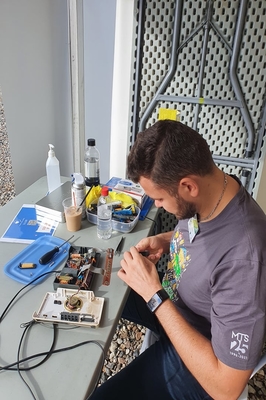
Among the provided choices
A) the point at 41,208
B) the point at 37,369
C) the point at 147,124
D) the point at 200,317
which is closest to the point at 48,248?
the point at 41,208

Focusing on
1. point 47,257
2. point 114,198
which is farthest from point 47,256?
point 114,198

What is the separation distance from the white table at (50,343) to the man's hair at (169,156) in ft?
1.28

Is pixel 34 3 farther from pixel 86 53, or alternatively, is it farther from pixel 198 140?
pixel 198 140

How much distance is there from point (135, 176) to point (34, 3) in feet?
4.65

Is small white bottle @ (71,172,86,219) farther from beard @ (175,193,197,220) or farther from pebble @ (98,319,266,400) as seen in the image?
pebble @ (98,319,266,400)

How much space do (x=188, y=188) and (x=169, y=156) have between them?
4.1 inches

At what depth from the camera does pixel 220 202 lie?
827mm

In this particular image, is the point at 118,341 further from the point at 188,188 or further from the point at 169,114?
the point at 169,114

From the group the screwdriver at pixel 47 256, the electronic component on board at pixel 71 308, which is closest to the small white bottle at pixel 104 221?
the screwdriver at pixel 47 256

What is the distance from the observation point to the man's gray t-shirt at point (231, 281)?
26.6 inches

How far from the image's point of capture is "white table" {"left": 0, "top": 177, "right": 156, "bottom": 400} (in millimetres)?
643

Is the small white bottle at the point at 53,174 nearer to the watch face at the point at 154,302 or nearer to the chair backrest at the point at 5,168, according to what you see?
the chair backrest at the point at 5,168

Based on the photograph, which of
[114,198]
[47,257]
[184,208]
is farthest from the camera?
[114,198]

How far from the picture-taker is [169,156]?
2.54 feet
